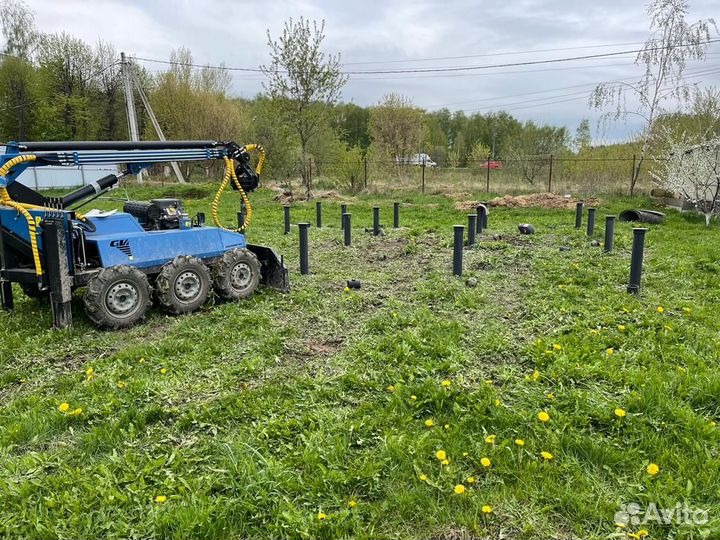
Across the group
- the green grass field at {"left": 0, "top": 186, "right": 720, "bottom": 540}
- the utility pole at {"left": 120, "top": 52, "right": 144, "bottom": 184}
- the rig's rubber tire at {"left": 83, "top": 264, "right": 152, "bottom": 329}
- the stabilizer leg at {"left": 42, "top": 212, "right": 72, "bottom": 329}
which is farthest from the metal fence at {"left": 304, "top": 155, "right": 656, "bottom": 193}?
the stabilizer leg at {"left": 42, "top": 212, "right": 72, "bottom": 329}

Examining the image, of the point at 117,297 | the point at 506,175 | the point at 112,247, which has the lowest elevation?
the point at 117,297

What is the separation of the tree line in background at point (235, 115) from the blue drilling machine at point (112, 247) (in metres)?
13.8

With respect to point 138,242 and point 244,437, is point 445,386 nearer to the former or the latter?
point 244,437

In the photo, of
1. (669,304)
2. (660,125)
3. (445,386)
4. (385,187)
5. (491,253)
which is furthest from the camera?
(385,187)

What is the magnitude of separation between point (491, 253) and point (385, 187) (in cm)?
1281

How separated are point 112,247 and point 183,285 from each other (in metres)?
0.82

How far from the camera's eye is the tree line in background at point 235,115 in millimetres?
19109

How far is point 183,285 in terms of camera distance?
5.58 m

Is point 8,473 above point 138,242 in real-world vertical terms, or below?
below

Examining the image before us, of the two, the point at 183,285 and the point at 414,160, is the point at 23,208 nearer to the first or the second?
the point at 183,285

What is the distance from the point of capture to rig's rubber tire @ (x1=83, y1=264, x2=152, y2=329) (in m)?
4.94

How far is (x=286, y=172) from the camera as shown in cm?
2438

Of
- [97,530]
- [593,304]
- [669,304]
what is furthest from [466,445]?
[669,304]

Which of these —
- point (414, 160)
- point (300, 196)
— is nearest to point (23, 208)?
point (300, 196)
